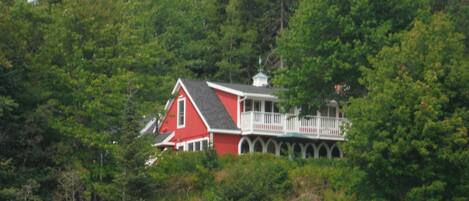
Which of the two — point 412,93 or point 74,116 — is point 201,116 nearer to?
point 74,116

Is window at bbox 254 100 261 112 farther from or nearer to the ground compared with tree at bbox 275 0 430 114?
nearer to the ground

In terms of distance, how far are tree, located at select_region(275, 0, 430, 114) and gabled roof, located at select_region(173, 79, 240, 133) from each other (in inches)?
227

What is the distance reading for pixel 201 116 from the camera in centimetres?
5503

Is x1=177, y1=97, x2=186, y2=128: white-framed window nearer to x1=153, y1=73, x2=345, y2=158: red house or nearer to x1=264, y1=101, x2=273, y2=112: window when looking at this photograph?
x1=153, y1=73, x2=345, y2=158: red house

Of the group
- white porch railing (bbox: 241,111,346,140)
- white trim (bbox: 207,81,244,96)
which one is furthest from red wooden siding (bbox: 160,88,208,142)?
white porch railing (bbox: 241,111,346,140)

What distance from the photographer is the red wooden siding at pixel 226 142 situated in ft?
180

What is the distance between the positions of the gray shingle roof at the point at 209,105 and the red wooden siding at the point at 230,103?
18 centimetres

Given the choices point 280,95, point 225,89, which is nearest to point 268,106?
point 225,89

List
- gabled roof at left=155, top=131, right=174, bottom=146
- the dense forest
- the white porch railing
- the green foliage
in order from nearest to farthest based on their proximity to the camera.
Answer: the green foliage → the dense forest → the white porch railing → gabled roof at left=155, top=131, right=174, bottom=146

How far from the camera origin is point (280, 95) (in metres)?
50.2

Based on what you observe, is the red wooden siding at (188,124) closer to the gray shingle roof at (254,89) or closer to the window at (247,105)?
the gray shingle roof at (254,89)

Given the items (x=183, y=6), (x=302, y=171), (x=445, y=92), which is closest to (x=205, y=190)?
(x=302, y=171)

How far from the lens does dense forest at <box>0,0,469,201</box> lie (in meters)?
38.4

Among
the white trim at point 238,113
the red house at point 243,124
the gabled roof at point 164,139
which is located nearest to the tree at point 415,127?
the red house at point 243,124
